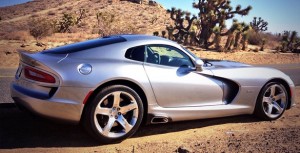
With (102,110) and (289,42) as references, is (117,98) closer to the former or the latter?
(102,110)

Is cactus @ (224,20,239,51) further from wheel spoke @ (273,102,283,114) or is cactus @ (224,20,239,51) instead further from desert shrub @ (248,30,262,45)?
wheel spoke @ (273,102,283,114)

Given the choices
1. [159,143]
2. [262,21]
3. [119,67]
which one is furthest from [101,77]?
[262,21]

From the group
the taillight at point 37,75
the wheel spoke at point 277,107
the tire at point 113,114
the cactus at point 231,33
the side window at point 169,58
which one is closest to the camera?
the taillight at point 37,75

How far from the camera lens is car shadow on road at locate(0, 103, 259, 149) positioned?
4.25 meters

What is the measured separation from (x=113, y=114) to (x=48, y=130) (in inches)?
43.6

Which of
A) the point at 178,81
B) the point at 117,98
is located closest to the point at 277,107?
the point at 178,81

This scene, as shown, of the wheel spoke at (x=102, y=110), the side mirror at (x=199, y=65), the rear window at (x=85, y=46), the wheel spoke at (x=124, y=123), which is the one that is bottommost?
the wheel spoke at (x=124, y=123)

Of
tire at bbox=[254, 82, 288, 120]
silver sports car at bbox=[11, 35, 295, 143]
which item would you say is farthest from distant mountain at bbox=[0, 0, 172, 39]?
silver sports car at bbox=[11, 35, 295, 143]

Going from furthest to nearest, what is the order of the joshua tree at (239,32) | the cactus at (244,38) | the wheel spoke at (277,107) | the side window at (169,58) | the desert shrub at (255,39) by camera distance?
the desert shrub at (255,39) < the cactus at (244,38) < the joshua tree at (239,32) < the wheel spoke at (277,107) < the side window at (169,58)

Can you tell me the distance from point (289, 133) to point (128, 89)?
2.42m

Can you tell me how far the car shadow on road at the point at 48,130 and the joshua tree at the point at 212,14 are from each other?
62.7ft

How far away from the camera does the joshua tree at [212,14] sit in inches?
944

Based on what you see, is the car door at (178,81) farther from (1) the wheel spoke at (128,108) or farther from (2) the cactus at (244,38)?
(2) the cactus at (244,38)

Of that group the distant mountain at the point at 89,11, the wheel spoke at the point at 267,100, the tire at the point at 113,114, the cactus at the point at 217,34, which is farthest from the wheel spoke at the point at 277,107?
the distant mountain at the point at 89,11
